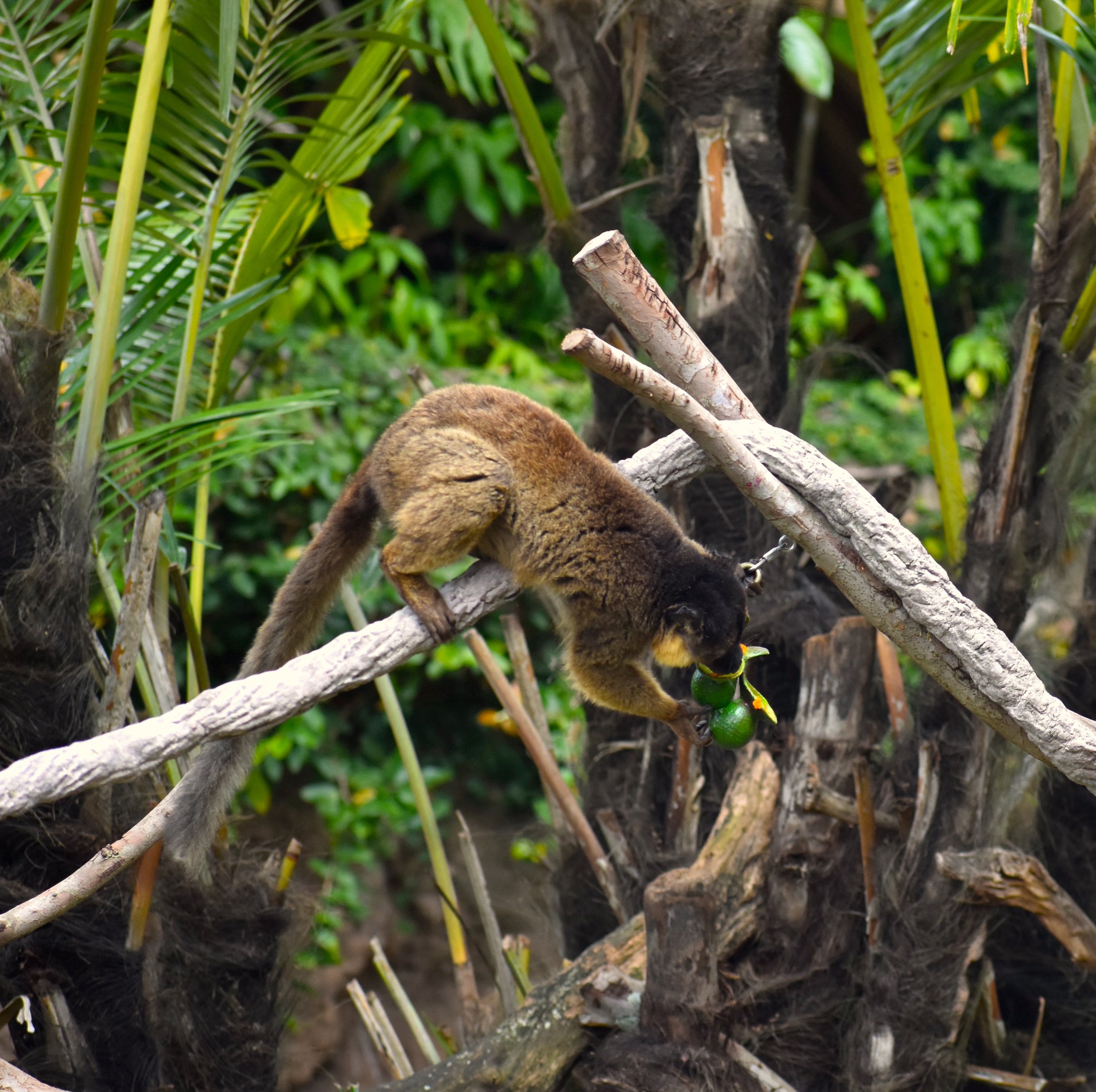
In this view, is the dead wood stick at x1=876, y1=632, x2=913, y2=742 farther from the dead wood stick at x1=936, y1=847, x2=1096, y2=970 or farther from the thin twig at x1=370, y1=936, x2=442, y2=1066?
the thin twig at x1=370, y1=936, x2=442, y2=1066

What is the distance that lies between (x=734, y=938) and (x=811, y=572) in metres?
1.45

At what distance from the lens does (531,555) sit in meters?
2.98

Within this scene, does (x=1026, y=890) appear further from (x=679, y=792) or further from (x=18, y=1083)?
(x=18, y=1083)

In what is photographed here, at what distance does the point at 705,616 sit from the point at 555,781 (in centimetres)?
119

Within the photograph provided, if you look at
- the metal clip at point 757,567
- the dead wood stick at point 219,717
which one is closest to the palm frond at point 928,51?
the metal clip at point 757,567

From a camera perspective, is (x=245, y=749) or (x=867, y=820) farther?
(x=867, y=820)

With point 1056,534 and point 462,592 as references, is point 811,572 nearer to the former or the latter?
point 1056,534

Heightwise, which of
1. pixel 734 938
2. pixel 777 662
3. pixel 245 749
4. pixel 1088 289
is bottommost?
pixel 734 938

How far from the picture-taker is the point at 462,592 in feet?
9.50

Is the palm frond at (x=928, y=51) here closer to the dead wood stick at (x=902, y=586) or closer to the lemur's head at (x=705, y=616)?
the lemur's head at (x=705, y=616)

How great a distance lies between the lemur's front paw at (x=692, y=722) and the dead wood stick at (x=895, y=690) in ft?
2.39

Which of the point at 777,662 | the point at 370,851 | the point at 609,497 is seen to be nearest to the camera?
the point at 609,497

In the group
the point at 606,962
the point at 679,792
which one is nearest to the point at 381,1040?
the point at 606,962

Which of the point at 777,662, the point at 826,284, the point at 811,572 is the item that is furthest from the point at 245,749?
the point at 826,284
